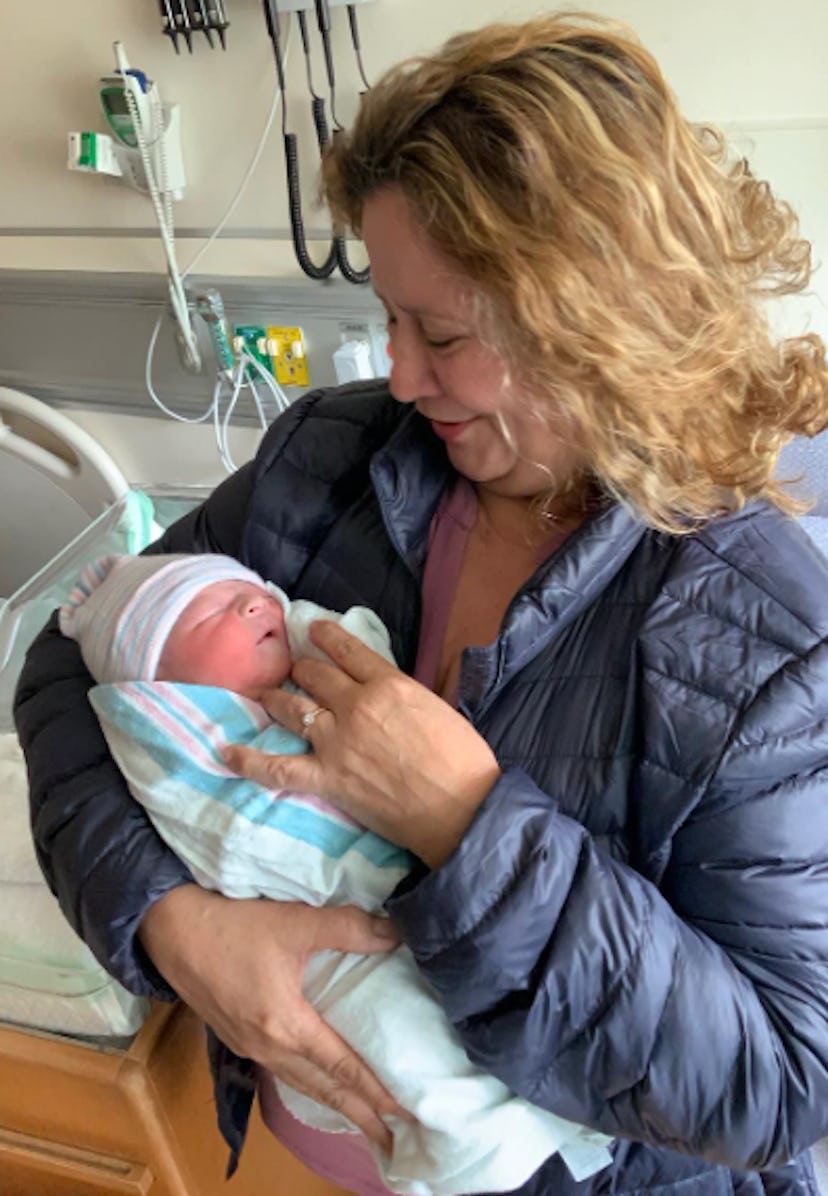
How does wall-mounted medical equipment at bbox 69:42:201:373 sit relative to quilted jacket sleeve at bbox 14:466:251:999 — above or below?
above

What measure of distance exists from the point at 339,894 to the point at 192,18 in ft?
5.43

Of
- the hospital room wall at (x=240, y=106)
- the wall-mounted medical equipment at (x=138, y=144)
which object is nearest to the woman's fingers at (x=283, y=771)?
the hospital room wall at (x=240, y=106)

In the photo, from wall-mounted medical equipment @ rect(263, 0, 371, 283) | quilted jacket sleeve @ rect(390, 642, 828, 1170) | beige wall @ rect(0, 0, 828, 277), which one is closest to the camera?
quilted jacket sleeve @ rect(390, 642, 828, 1170)

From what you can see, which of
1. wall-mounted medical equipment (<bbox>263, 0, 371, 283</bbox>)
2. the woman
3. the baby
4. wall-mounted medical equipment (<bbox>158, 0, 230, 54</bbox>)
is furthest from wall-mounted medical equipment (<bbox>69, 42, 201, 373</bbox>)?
the baby

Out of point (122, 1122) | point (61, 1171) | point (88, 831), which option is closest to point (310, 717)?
point (88, 831)

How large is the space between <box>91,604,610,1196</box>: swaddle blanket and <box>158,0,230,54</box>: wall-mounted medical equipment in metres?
1.40

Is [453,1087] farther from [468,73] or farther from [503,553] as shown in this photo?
[468,73]

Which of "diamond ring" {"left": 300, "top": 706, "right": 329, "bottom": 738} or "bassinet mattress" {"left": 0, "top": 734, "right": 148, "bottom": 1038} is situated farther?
"bassinet mattress" {"left": 0, "top": 734, "right": 148, "bottom": 1038}

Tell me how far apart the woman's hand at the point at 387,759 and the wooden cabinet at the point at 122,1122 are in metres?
0.56

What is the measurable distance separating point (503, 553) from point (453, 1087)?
534 millimetres

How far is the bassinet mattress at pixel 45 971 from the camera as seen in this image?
48.3 inches

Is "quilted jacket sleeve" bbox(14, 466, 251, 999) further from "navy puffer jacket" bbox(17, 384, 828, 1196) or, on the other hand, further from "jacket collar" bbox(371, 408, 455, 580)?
"jacket collar" bbox(371, 408, 455, 580)

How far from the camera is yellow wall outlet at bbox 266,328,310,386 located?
2074mm

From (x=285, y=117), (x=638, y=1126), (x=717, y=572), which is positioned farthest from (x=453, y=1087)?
(x=285, y=117)
